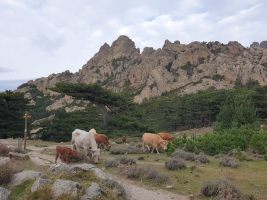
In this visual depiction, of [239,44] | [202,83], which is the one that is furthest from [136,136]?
[239,44]

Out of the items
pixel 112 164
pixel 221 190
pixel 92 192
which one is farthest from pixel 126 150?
pixel 92 192

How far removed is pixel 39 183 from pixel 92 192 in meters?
1.84

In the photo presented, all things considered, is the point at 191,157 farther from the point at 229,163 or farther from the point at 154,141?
the point at 154,141

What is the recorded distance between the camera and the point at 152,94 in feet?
444

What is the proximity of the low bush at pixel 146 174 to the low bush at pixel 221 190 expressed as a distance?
2.59 metres

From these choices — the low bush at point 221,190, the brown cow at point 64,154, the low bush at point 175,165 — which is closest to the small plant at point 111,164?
the brown cow at point 64,154

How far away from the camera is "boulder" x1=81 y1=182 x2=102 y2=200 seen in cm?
1305

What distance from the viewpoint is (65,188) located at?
13234 millimetres

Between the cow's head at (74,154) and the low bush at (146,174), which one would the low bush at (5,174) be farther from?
the cow's head at (74,154)

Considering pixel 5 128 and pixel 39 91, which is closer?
pixel 5 128

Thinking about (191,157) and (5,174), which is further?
(191,157)

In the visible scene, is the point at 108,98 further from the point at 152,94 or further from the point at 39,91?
the point at 39,91

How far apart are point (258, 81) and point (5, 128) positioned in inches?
3937

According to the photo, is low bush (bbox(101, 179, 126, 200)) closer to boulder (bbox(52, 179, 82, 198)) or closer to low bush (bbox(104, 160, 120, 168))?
boulder (bbox(52, 179, 82, 198))
